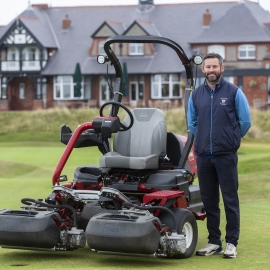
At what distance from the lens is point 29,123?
145 feet

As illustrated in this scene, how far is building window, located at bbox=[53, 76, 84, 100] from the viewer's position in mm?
62781

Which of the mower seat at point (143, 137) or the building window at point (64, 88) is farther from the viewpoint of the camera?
the building window at point (64, 88)

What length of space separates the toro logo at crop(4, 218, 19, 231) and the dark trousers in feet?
6.11

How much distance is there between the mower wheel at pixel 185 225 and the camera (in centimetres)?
813

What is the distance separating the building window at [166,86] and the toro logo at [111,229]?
52.3 meters

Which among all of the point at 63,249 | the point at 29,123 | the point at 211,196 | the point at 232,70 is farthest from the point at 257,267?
the point at 232,70

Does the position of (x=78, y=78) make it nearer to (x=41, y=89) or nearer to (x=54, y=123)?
(x=41, y=89)

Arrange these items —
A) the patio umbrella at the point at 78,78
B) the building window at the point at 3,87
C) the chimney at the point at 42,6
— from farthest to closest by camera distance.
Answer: the chimney at the point at 42,6 → the building window at the point at 3,87 → the patio umbrella at the point at 78,78

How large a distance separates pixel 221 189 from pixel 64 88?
55.2 m

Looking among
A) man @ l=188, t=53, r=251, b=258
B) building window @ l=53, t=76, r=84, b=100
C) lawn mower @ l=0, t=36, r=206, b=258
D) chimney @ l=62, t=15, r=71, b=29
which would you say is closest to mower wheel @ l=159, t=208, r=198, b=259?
lawn mower @ l=0, t=36, r=206, b=258

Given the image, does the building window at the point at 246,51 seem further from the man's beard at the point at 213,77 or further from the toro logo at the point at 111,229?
the toro logo at the point at 111,229

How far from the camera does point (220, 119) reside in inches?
325

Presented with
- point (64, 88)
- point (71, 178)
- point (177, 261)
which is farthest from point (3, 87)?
point (177, 261)

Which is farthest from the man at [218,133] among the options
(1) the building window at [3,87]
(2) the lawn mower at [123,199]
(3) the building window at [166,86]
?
(1) the building window at [3,87]
